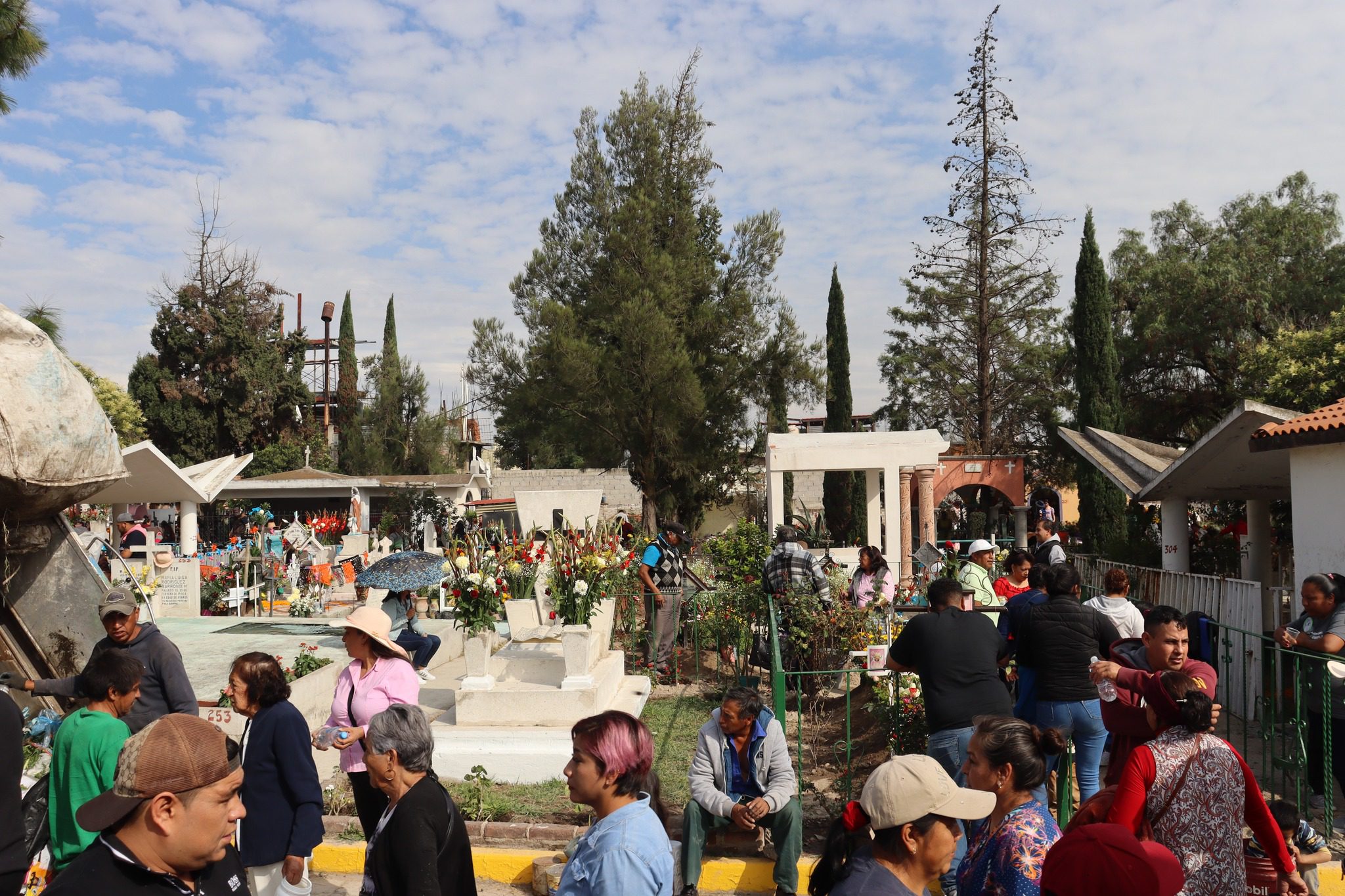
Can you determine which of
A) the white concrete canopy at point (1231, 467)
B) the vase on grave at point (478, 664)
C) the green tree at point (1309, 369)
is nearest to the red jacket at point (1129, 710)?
the vase on grave at point (478, 664)

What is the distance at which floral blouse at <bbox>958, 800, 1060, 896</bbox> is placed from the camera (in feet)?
9.27

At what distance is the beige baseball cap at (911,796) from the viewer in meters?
2.55

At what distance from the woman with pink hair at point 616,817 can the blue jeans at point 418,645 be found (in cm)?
706

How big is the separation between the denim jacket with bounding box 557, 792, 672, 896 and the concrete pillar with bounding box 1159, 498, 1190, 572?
447 inches

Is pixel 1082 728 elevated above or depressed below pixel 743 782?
above

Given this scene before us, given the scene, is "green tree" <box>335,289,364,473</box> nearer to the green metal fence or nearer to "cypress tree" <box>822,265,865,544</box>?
"cypress tree" <box>822,265,865,544</box>

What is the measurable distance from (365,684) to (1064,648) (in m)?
3.69

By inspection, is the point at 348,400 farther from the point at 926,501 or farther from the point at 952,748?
the point at 952,748

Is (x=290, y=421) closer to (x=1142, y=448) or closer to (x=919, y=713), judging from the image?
(x=1142, y=448)

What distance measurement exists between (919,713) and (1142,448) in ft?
36.6

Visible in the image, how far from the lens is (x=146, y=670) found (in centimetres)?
485

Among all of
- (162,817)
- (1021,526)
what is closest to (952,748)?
(162,817)

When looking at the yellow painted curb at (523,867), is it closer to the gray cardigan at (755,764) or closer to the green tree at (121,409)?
the gray cardigan at (755,764)

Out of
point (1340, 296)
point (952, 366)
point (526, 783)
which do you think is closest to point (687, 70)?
point (952, 366)
